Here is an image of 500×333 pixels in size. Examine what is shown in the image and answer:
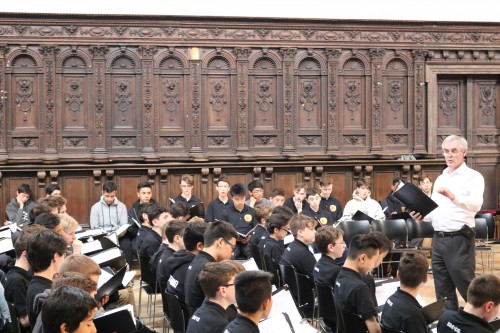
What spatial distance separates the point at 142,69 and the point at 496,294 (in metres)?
9.88

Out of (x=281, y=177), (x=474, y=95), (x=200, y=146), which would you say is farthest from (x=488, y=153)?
(x=200, y=146)

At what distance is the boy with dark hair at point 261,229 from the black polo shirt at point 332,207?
2.46 metres

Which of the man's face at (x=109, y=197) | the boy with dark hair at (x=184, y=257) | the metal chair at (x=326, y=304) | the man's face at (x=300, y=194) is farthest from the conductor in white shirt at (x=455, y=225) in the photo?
the man's face at (x=109, y=197)

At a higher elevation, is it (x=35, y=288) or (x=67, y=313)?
(x=67, y=313)

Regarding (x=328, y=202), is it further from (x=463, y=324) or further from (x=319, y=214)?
(x=463, y=324)

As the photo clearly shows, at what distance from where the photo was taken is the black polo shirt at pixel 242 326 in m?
4.10

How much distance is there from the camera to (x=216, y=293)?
4.73 metres

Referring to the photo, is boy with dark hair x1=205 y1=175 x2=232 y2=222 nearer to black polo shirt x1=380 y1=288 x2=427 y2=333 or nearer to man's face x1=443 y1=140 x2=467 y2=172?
man's face x1=443 y1=140 x2=467 y2=172

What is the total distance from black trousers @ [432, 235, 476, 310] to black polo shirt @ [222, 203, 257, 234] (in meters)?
3.64

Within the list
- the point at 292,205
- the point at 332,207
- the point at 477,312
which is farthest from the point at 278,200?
the point at 477,312

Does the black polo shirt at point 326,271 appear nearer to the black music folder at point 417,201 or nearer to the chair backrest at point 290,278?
the chair backrest at point 290,278

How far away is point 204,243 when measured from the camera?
19.6ft

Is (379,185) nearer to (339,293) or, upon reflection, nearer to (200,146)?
(200,146)

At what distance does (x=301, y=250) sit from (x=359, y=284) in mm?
1831
